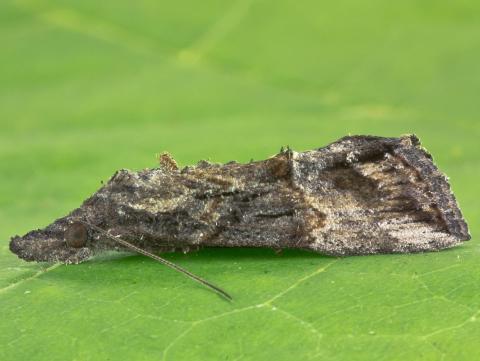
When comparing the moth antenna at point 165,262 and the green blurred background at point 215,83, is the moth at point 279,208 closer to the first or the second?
the moth antenna at point 165,262

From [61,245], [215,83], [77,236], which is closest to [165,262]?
[77,236]

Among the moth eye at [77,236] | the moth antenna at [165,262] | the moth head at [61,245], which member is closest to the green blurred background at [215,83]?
the moth head at [61,245]

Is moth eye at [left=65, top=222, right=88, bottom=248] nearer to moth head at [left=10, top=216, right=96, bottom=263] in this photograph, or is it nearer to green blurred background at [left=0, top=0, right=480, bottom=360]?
moth head at [left=10, top=216, right=96, bottom=263]

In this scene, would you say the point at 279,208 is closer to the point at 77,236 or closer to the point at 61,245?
the point at 77,236

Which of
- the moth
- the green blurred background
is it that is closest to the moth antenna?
the moth

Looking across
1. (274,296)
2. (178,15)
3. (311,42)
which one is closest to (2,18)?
(178,15)

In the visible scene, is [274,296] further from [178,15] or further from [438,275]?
[178,15]
